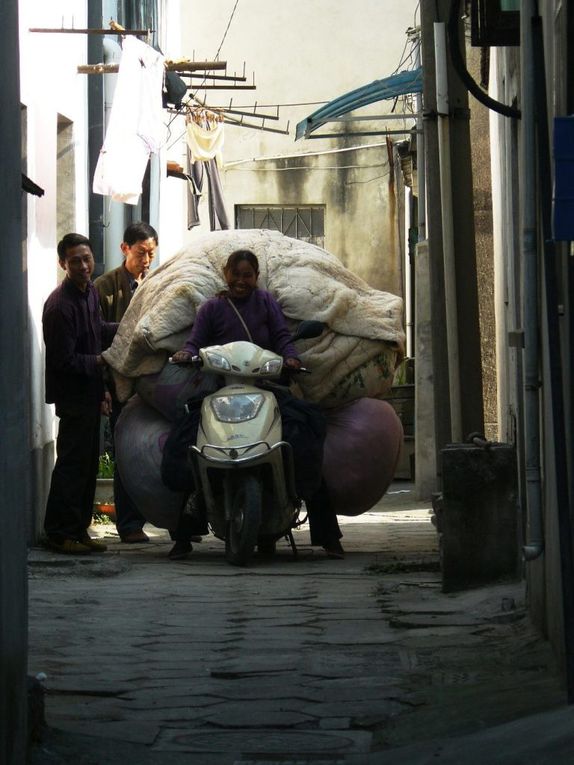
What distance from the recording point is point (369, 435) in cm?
972

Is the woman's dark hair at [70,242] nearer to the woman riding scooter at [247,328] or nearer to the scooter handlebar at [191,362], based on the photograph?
the woman riding scooter at [247,328]

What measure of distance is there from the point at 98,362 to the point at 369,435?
1737 millimetres

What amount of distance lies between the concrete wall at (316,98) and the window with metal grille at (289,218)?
8.6 inches

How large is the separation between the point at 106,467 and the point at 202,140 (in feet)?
35.9

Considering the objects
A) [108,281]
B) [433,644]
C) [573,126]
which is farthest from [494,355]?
[573,126]

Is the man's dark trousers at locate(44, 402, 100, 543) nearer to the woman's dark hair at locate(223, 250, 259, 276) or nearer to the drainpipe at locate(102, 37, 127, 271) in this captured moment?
the woman's dark hair at locate(223, 250, 259, 276)

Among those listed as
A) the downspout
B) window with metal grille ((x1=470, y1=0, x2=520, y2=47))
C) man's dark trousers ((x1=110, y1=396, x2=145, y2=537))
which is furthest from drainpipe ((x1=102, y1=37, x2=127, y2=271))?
the downspout

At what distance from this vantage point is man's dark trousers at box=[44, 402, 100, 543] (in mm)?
9938

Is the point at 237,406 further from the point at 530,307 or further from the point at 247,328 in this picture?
the point at 530,307

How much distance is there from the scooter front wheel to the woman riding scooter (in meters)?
0.53

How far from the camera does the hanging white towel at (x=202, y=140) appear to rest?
2286cm

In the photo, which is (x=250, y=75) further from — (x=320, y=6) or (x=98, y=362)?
(x=98, y=362)

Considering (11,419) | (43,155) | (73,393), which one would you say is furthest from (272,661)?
(43,155)

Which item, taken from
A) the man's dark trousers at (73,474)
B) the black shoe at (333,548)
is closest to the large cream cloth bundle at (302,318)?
the man's dark trousers at (73,474)
